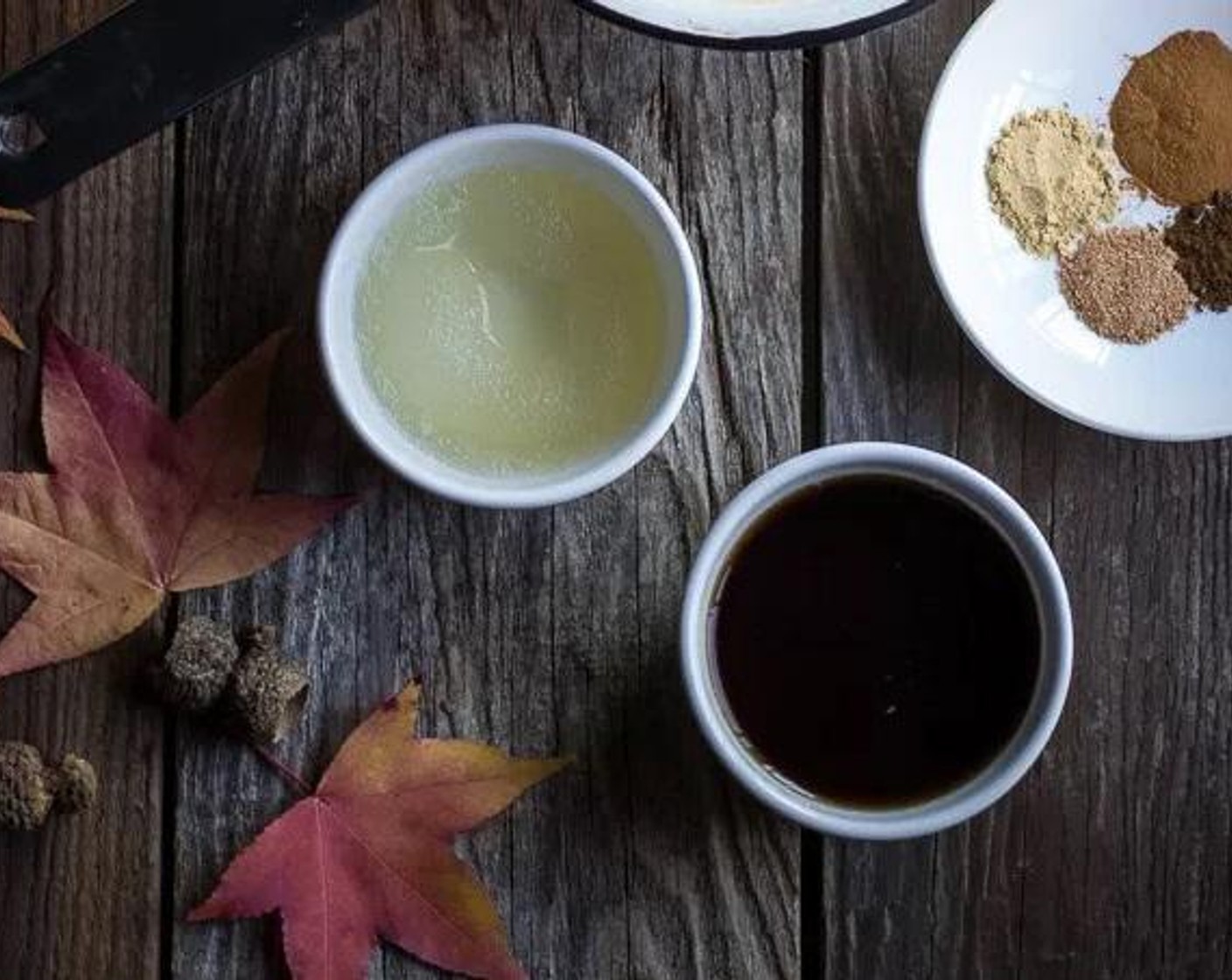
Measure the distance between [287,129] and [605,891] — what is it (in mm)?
389

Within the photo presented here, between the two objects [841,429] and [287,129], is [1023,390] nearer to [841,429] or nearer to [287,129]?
[841,429]

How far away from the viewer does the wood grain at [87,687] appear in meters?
1.08

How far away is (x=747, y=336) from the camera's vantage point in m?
1.10

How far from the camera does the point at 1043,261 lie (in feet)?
3.62

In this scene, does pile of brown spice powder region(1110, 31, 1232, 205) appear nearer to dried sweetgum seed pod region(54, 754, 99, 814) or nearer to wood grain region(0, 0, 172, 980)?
wood grain region(0, 0, 172, 980)

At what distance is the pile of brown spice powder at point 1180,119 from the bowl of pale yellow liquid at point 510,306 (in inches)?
9.3

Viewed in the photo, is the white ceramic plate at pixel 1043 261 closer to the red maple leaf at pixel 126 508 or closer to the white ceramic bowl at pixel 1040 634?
the white ceramic bowl at pixel 1040 634

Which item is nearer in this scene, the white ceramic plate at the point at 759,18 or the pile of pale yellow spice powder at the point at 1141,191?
the white ceramic plate at the point at 759,18

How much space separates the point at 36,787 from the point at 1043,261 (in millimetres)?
529

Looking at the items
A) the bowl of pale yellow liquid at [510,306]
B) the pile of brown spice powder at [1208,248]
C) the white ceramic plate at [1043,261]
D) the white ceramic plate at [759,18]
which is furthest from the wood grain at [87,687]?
the pile of brown spice powder at [1208,248]

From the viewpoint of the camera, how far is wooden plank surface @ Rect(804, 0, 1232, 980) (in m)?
1.10

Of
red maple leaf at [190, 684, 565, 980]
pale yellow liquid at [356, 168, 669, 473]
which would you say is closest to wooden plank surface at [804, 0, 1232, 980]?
pale yellow liquid at [356, 168, 669, 473]

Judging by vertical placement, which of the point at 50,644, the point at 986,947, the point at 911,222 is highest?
the point at 911,222

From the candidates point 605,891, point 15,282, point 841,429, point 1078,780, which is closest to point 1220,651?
point 1078,780
